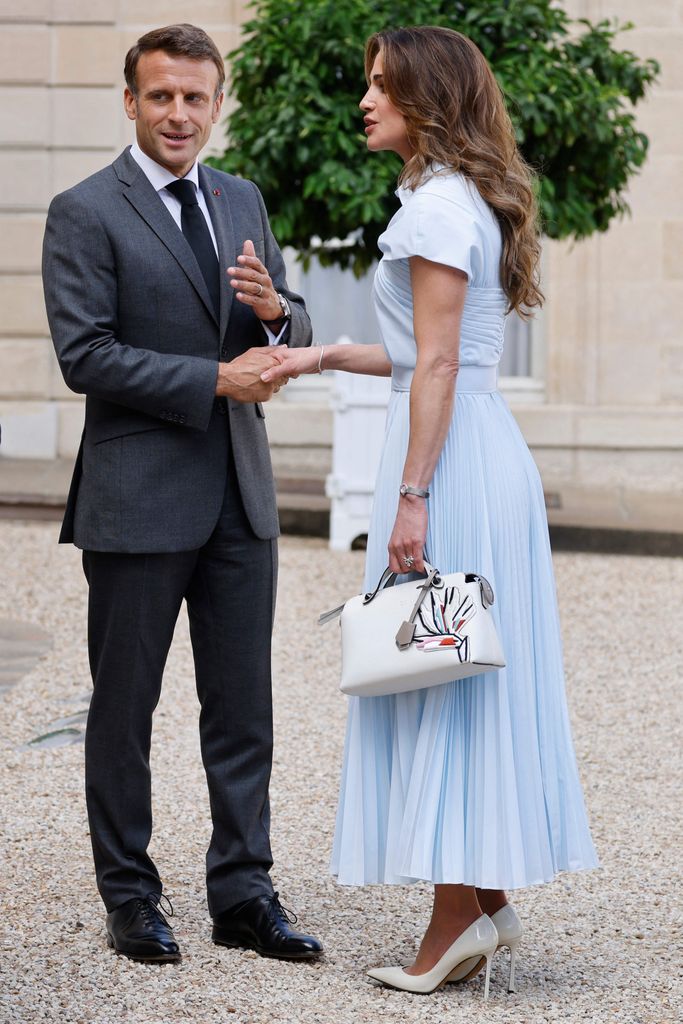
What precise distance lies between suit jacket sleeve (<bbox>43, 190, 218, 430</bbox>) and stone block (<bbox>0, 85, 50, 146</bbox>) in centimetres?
971

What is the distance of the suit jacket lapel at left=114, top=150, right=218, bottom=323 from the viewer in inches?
118

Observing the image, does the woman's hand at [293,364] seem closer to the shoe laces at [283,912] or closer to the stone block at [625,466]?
the shoe laces at [283,912]

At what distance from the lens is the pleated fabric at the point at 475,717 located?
2920 mm

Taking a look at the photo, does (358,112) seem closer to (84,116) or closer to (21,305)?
(84,116)

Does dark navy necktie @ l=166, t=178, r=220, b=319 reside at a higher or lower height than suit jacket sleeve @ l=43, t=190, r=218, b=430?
higher

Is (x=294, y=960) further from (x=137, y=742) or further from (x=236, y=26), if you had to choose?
(x=236, y=26)

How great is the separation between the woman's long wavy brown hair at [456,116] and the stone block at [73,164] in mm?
9754

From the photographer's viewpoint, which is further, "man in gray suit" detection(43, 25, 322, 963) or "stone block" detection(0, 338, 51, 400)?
"stone block" detection(0, 338, 51, 400)

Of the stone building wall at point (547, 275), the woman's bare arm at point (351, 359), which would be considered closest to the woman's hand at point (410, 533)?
the woman's bare arm at point (351, 359)

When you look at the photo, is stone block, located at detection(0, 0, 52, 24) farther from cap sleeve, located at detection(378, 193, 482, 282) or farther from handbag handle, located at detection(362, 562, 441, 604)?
handbag handle, located at detection(362, 562, 441, 604)

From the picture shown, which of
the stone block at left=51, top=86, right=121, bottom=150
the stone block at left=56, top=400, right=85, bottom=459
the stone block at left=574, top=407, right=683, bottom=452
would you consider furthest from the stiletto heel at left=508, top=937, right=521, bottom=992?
the stone block at left=51, top=86, right=121, bottom=150

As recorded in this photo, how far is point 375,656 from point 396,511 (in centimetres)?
32

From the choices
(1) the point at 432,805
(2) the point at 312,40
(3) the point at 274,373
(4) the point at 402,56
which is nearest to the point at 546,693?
(1) the point at 432,805

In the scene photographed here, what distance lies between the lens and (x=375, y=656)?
2.87 meters
